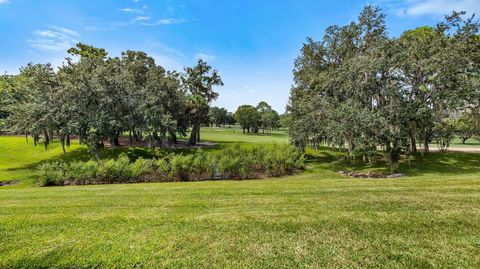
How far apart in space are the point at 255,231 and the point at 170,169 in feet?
37.1

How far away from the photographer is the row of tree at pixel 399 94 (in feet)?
50.6

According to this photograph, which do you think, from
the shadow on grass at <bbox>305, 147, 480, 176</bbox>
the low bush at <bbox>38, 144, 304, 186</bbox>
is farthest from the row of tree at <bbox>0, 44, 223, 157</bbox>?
the shadow on grass at <bbox>305, 147, 480, 176</bbox>

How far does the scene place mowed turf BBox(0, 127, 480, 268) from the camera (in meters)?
3.35

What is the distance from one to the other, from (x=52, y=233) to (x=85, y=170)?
1084cm

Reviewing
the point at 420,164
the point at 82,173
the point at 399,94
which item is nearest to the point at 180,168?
the point at 82,173

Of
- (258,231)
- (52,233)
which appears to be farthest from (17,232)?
(258,231)

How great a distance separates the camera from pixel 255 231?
4.20 metres

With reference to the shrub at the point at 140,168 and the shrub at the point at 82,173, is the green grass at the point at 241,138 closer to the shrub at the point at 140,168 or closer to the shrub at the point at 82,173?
the shrub at the point at 140,168

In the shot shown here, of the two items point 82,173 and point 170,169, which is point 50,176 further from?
point 170,169

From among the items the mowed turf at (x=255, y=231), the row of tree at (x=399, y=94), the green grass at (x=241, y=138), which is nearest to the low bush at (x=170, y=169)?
the row of tree at (x=399, y=94)

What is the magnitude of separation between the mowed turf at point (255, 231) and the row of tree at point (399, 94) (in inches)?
389

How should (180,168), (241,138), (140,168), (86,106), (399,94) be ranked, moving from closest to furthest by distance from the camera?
(140,168) < (180,168) < (399,94) < (86,106) < (241,138)

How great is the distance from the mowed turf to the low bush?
777 centimetres

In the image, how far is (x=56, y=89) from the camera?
1966 centimetres
